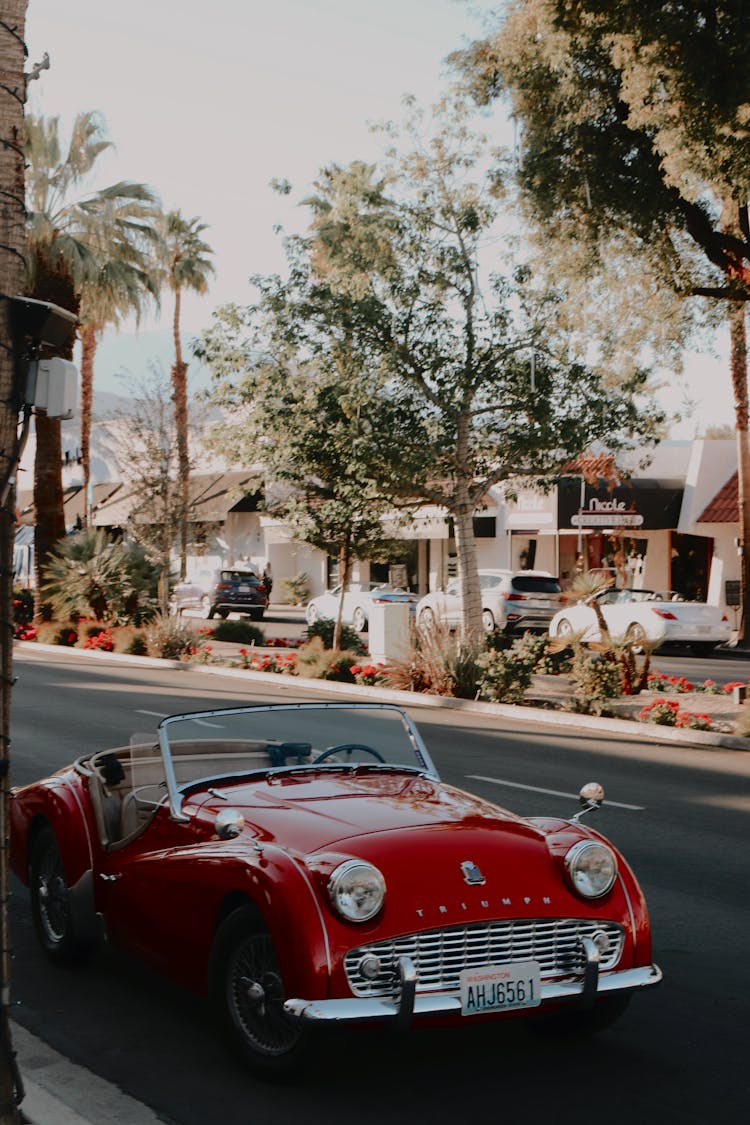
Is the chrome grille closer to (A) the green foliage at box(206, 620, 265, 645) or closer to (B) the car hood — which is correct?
(B) the car hood

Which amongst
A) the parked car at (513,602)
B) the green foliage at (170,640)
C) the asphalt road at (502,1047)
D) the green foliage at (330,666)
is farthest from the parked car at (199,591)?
the asphalt road at (502,1047)

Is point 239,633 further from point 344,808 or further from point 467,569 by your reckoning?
point 344,808

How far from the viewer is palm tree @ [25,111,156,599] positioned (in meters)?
32.3

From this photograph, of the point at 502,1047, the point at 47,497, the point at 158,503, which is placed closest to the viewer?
the point at 502,1047

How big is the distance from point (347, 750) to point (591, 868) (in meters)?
1.47

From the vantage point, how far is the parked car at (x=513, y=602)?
111ft

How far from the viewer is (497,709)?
19266 millimetres

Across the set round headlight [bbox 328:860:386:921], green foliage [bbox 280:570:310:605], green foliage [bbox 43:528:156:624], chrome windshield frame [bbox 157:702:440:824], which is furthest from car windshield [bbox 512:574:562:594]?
round headlight [bbox 328:860:386:921]

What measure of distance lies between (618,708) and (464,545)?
483cm

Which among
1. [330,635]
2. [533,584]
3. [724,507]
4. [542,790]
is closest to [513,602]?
[533,584]

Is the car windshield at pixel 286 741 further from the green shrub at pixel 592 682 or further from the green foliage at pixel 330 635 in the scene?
the green foliage at pixel 330 635

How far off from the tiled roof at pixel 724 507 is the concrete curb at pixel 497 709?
19.7 meters

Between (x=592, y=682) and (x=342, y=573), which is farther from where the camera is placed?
(x=342, y=573)

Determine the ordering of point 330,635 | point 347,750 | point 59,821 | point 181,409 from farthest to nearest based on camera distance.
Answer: point 181,409, point 330,635, point 59,821, point 347,750
